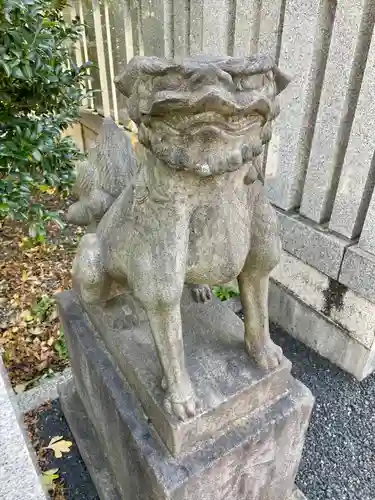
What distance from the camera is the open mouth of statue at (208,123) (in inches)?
33.2

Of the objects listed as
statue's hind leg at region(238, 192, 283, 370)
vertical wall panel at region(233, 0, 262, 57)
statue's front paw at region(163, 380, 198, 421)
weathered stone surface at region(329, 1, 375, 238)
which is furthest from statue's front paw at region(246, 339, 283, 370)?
vertical wall panel at region(233, 0, 262, 57)

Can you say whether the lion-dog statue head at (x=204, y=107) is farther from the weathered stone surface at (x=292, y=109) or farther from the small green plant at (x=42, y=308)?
the small green plant at (x=42, y=308)

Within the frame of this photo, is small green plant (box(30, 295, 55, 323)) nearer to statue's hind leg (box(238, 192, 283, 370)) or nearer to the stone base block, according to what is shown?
the stone base block

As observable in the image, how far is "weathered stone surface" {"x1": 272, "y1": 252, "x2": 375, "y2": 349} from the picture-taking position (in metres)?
2.10

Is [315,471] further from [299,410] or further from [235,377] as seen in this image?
[235,377]

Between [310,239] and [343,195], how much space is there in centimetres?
28

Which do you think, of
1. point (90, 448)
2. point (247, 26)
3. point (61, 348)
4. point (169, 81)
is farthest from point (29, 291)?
point (169, 81)

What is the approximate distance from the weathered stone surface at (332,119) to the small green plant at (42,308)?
5.28 ft

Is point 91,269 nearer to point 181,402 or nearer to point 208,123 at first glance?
point 181,402

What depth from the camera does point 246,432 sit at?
50.4 inches

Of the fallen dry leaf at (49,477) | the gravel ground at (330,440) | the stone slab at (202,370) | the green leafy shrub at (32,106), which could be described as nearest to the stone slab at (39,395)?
the gravel ground at (330,440)

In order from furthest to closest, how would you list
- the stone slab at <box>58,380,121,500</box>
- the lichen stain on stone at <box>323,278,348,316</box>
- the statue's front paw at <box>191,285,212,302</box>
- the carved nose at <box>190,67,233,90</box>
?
the lichen stain on stone at <box>323,278,348,316</box> → the stone slab at <box>58,380,121,500</box> → the statue's front paw at <box>191,285,212,302</box> → the carved nose at <box>190,67,233,90</box>

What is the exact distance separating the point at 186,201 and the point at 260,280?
1.17 ft

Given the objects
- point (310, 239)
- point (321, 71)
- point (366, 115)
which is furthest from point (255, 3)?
point (310, 239)
